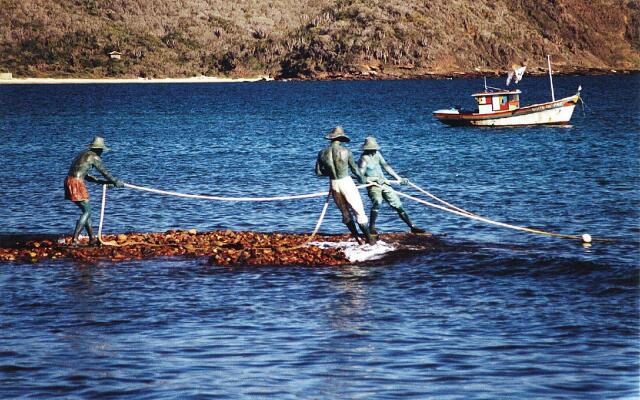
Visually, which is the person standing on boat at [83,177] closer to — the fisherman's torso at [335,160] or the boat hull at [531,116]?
the fisherman's torso at [335,160]

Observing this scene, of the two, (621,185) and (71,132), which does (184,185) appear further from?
(71,132)

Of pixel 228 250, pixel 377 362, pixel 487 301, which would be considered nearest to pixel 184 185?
pixel 228 250

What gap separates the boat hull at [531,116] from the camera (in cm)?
6469

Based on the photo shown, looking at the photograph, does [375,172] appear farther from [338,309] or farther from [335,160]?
[338,309]

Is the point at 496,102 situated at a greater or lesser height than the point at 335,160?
greater

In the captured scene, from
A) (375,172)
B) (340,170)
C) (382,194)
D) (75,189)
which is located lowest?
(382,194)

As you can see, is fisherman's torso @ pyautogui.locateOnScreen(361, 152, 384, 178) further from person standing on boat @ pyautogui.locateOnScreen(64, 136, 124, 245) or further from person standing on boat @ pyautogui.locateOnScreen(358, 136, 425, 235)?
person standing on boat @ pyautogui.locateOnScreen(64, 136, 124, 245)

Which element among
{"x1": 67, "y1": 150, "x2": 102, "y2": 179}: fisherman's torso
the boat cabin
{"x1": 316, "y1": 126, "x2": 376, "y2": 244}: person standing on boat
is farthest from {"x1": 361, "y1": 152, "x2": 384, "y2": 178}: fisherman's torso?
the boat cabin

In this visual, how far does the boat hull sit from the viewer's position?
6469 centimetres

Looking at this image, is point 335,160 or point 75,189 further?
point 75,189

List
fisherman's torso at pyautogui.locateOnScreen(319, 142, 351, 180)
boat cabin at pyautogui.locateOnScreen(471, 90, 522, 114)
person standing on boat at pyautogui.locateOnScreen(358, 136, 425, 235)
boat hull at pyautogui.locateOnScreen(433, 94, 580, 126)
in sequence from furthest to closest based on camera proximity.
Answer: boat cabin at pyautogui.locateOnScreen(471, 90, 522, 114), boat hull at pyautogui.locateOnScreen(433, 94, 580, 126), person standing on boat at pyautogui.locateOnScreen(358, 136, 425, 235), fisherman's torso at pyautogui.locateOnScreen(319, 142, 351, 180)

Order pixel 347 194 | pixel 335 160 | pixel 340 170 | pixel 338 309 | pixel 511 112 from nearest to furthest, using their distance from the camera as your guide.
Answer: pixel 338 309
pixel 335 160
pixel 340 170
pixel 347 194
pixel 511 112

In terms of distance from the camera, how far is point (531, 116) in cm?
6481

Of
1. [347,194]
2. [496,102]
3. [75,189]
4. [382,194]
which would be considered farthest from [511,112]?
[75,189]
